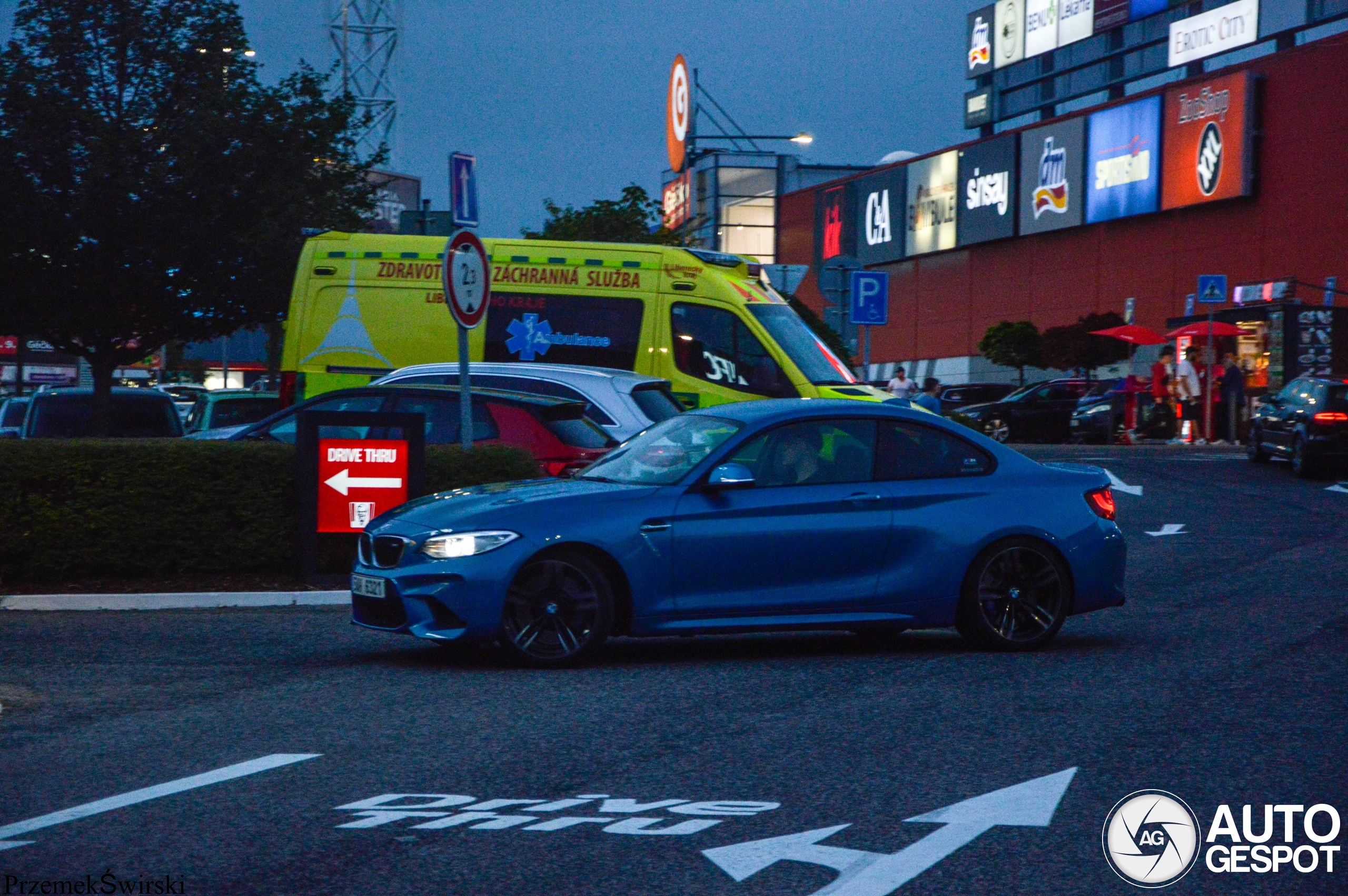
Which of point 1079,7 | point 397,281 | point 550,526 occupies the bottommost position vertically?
point 550,526

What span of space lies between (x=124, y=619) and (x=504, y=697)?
177 inches

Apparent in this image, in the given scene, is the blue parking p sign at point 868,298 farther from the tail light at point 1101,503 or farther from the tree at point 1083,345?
the tree at point 1083,345

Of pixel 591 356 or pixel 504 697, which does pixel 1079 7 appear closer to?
pixel 591 356

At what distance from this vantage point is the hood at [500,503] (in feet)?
29.1

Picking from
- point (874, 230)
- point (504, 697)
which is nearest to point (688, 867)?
point (504, 697)

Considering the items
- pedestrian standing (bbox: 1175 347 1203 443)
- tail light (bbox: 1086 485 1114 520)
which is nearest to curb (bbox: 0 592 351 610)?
tail light (bbox: 1086 485 1114 520)

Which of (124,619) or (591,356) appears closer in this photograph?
(124,619)

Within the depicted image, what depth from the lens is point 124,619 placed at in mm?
11602

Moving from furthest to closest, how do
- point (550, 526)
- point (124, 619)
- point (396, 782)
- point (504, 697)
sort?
1. point (124, 619)
2. point (550, 526)
3. point (504, 697)
4. point (396, 782)

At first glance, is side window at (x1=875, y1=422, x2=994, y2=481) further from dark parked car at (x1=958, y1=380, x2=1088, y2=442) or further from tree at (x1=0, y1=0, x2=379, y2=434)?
dark parked car at (x1=958, y1=380, x2=1088, y2=442)

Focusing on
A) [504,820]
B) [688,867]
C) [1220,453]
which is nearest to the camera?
[688,867]

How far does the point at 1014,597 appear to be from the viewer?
385 inches

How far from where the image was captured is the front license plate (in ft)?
29.8

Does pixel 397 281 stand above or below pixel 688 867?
above
